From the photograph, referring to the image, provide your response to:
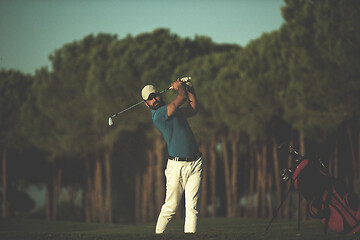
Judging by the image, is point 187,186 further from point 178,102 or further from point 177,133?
point 178,102

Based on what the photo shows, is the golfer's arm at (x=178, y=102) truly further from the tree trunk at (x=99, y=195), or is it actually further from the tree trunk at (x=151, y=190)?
the tree trunk at (x=99, y=195)

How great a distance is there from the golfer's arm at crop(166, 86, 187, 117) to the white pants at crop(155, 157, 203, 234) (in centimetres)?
79

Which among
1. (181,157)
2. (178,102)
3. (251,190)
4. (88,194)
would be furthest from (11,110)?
(178,102)

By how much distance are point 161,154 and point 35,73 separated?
11.5 meters

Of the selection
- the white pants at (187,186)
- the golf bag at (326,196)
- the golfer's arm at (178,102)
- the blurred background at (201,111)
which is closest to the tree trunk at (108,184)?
the blurred background at (201,111)

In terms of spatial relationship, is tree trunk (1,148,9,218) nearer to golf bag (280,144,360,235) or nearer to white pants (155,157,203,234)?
white pants (155,157,203,234)

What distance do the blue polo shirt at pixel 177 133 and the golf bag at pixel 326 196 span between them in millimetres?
1744

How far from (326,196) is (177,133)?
2.55 meters

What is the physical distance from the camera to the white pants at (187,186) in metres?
9.03

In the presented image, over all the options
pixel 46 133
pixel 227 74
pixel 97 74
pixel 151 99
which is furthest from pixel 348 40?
pixel 46 133

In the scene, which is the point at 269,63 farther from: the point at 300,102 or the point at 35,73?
the point at 35,73

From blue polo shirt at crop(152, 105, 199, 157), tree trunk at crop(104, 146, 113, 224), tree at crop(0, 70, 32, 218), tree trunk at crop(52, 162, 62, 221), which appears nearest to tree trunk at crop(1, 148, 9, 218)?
tree at crop(0, 70, 32, 218)

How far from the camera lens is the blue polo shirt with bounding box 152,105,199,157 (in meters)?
9.11

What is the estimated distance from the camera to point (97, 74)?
35.5m
